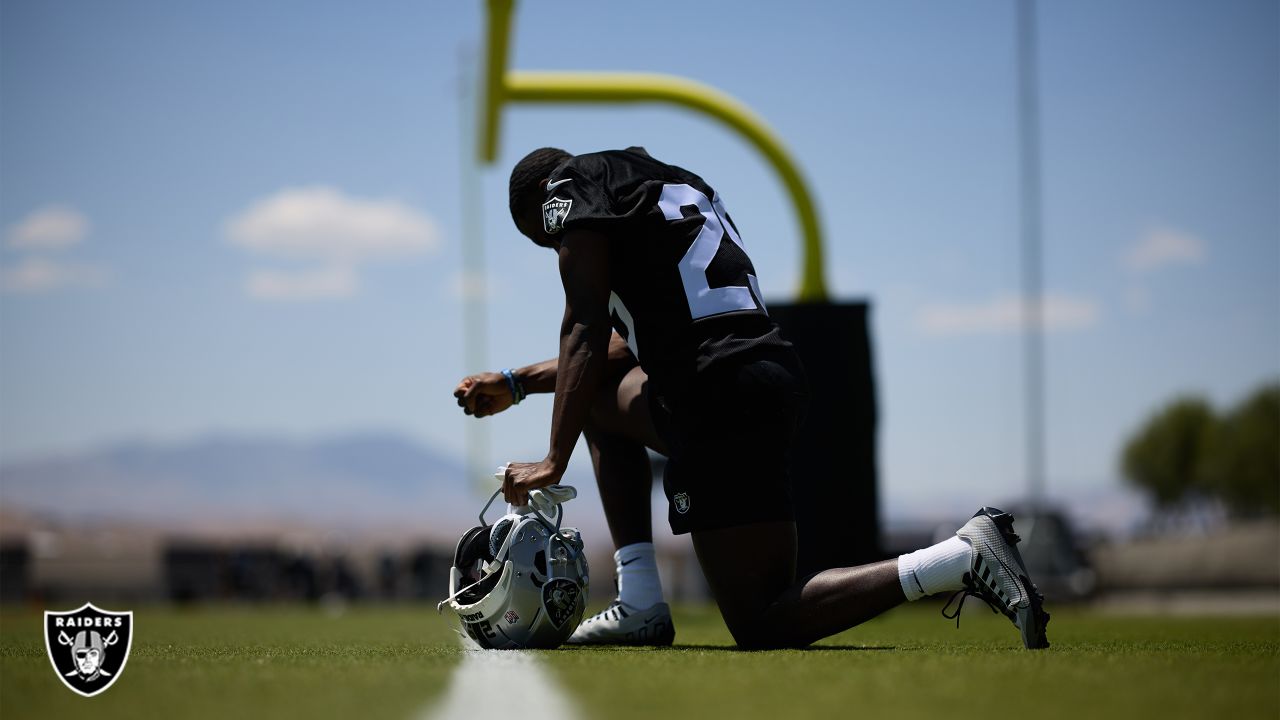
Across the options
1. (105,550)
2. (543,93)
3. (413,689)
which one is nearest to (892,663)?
(413,689)

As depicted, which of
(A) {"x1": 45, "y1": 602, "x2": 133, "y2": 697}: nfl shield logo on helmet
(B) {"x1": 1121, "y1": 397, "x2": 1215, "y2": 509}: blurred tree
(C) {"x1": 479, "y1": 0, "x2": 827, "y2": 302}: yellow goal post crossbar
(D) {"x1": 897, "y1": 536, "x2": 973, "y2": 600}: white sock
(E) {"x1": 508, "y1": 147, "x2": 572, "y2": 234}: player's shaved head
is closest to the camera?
(A) {"x1": 45, "y1": 602, "x2": 133, "y2": 697}: nfl shield logo on helmet

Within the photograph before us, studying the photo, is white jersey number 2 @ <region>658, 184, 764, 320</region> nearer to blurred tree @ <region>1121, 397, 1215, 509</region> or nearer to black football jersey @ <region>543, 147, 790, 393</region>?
black football jersey @ <region>543, 147, 790, 393</region>

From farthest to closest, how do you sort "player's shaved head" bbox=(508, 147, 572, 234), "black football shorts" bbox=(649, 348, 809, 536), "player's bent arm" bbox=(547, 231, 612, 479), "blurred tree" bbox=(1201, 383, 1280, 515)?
"blurred tree" bbox=(1201, 383, 1280, 515)
"player's shaved head" bbox=(508, 147, 572, 234)
"player's bent arm" bbox=(547, 231, 612, 479)
"black football shorts" bbox=(649, 348, 809, 536)

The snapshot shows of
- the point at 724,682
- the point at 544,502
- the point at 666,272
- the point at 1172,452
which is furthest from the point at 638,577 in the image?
the point at 1172,452

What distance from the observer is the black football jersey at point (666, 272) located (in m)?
3.69

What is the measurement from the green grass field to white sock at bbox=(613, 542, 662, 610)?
0.24m

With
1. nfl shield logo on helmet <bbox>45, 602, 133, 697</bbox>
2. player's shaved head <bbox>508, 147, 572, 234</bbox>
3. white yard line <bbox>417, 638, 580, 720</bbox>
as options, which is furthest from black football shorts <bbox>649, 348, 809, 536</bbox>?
nfl shield logo on helmet <bbox>45, 602, 133, 697</bbox>

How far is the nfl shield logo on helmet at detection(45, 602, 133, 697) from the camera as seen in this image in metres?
2.58

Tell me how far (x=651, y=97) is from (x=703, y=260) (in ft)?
15.6

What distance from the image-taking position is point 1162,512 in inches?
3187

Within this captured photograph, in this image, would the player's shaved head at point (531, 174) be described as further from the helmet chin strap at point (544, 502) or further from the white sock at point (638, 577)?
the white sock at point (638, 577)

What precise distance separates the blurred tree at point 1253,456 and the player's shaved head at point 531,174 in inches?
2557

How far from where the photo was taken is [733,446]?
11.8 ft

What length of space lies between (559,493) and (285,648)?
91 centimetres
